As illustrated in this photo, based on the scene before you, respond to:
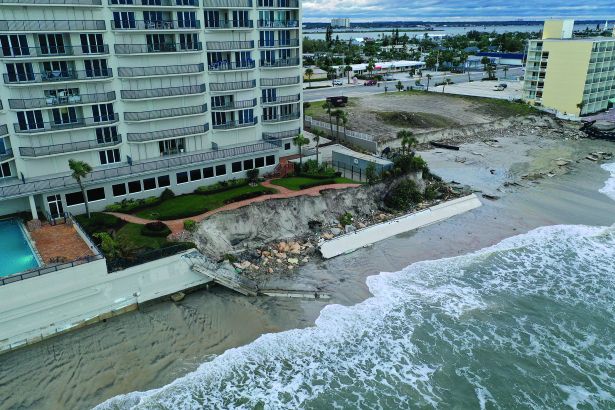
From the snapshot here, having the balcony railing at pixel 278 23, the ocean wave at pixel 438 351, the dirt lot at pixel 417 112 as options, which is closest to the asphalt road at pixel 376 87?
the dirt lot at pixel 417 112

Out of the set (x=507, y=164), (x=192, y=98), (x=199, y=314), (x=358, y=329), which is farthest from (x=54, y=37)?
(x=507, y=164)

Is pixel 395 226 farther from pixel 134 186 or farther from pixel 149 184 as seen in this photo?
pixel 134 186

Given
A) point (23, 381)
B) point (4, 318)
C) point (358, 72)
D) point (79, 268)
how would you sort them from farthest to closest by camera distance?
point (358, 72)
point (79, 268)
point (4, 318)
point (23, 381)

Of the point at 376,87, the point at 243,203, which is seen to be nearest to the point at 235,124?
the point at 243,203

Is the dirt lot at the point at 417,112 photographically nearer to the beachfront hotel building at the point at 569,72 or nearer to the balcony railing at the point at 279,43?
the beachfront hotel building at the point at 569,72

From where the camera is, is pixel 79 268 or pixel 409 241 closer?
pixel 79 268

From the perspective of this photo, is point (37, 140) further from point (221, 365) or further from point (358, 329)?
point (358, 329)

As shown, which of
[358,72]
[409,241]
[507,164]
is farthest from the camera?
[358,72]
